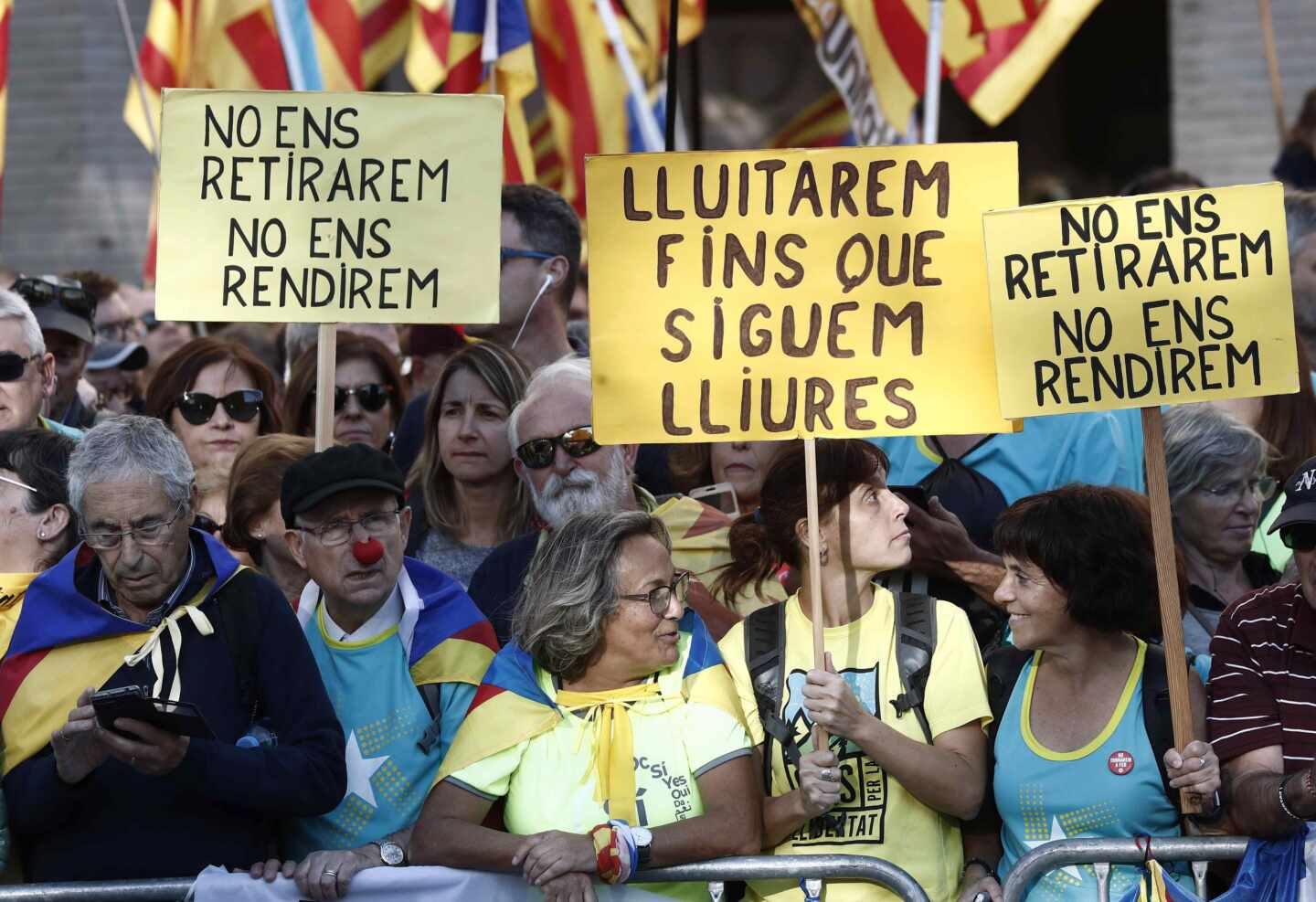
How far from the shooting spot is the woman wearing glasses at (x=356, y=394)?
630 centimetres

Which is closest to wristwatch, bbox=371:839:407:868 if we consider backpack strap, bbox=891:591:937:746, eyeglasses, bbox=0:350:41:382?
backpack strap, bbox=891:591:937:746

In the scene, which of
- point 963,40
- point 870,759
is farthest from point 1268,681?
point 963,40

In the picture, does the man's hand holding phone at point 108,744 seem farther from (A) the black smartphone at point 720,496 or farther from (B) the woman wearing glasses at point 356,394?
(B) the woman wearing glasses at point 356,394

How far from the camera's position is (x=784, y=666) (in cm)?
448

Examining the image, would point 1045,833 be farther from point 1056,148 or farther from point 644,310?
point 1056,148

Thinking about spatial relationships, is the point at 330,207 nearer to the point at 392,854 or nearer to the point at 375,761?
the point at 375,761

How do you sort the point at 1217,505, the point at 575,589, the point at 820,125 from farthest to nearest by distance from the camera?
the point at 820,125
the point at 1217,505
the point at 575,589

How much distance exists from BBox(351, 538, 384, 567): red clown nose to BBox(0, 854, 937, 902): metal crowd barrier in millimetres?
818

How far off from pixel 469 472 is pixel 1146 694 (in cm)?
204

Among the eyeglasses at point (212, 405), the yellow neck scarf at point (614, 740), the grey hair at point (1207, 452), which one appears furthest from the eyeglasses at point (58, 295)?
the grey hair at point (1207, 452)

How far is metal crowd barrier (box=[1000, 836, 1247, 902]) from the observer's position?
159 inches

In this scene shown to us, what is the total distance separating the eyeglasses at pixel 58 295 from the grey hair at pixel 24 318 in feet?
2.62

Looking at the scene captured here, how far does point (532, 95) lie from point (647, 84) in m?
3.46

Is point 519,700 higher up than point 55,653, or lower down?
lower down
